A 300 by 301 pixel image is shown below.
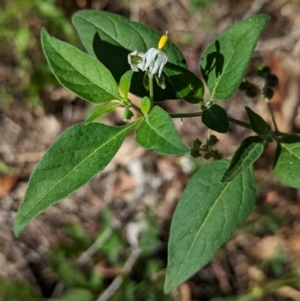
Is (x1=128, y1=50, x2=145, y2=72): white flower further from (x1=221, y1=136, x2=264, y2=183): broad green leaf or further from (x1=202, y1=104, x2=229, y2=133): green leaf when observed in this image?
(x1=221, y1=136, x2=264, y2=183): broad green leaf

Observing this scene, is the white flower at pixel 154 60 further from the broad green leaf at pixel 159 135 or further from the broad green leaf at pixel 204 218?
the broad green leaf at pixel 204 218

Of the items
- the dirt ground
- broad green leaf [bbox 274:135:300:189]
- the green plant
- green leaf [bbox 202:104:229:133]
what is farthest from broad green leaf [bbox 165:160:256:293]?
the dirt ground

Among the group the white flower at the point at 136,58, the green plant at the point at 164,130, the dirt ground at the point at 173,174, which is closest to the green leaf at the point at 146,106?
the green plant at the point at 164,130

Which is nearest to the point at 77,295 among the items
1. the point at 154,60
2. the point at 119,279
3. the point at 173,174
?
the point at 119,279

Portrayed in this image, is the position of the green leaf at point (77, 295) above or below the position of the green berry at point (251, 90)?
below

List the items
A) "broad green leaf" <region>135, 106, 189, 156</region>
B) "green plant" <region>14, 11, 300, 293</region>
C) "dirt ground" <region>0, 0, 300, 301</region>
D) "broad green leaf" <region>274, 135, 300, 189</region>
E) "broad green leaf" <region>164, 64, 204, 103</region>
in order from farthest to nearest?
"dirt ground" <region>0, 0, 300, 301</region> < "broad green leaf" <region>164, 64, 204, 103</region> < "broad green leaf" <region>274, 135, 300, 189</region> < "green plant" <region>14, 11, 300, 293</region> < "broad green leaf" <region>135, 106, 189, 156</region>

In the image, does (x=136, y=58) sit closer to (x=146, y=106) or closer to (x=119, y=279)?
(x=146, y=106)
